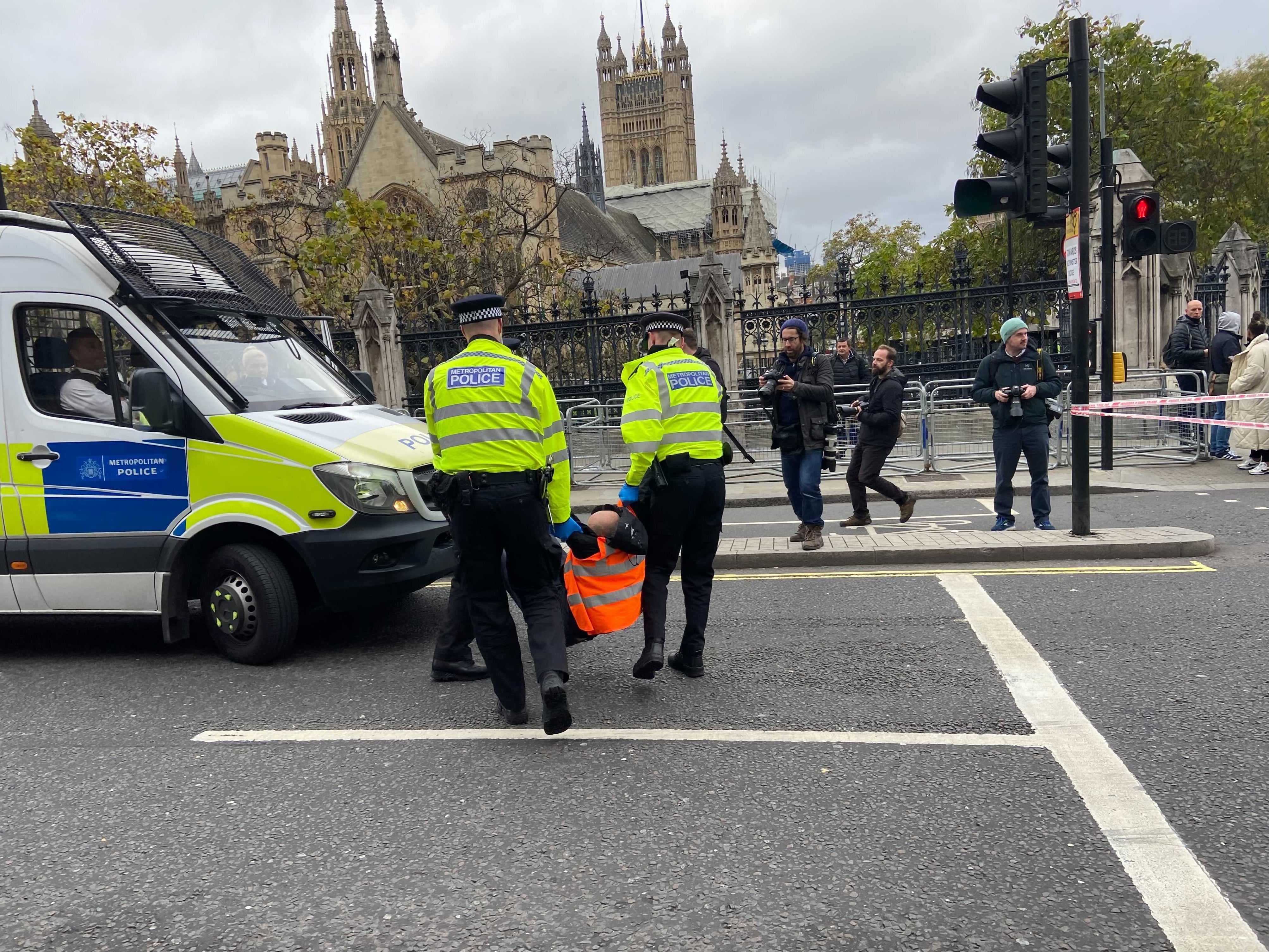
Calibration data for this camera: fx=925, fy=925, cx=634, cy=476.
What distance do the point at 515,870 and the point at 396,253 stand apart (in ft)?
75.2

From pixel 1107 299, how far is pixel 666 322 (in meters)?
8.26

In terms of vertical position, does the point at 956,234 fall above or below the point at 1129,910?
above

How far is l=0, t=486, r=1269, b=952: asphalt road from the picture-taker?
8.99 ft

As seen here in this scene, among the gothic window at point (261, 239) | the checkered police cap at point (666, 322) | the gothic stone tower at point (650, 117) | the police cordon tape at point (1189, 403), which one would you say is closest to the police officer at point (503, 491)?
the checkered police cap at point (666, 322)

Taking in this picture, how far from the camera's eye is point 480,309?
428cm

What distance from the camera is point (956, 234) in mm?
35969

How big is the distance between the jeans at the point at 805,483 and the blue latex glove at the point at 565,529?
11.7 ft

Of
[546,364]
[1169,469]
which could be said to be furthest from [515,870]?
[546,364]

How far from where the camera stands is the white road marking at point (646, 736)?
3883mm

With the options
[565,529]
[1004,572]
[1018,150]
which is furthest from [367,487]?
[1018,150]

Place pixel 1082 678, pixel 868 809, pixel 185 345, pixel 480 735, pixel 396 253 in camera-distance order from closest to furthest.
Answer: pixel 868 809 < pixel 480 735 < pixel 1082 678 < pixel 185 345 < pixel 396 253

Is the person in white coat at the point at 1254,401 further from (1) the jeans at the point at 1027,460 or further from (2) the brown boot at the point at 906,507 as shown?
(2) the brown boot at the point at 906,507

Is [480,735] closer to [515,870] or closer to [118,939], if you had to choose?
[515,870]

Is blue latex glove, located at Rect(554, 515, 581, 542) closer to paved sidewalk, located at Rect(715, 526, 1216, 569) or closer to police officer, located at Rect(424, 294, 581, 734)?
police officer, located at Rect(424, 294, 581, 734)
